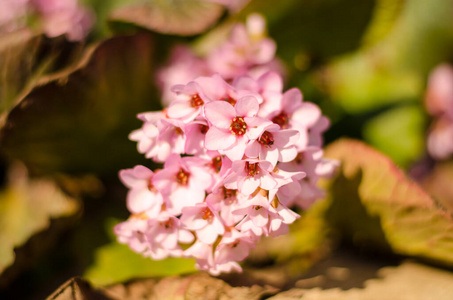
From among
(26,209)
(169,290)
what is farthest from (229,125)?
(26,209)

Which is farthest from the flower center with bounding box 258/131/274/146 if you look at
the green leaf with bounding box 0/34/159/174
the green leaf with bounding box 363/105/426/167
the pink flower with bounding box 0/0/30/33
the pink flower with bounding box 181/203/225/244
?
the pink flower with bounding box 0/0/30/33

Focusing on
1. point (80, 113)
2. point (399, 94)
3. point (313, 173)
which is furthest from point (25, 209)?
point (399, 94)

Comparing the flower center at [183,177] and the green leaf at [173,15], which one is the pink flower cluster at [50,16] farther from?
the flower center at [183,177]

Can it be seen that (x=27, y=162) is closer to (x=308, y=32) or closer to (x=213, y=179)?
(x=213, y=179)

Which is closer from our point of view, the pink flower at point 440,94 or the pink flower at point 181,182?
the pink flower at point 181,182

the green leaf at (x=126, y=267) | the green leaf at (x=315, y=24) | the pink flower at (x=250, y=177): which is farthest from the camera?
the green leaf at (x=315, y=24)

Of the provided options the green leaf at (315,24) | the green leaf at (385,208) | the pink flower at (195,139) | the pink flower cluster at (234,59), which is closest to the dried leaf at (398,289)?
the green leaf at (385,208)

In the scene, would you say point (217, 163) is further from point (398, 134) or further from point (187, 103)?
point (398, 134)

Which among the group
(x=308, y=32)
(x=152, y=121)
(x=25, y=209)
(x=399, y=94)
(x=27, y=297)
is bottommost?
(x=27, y=297)
